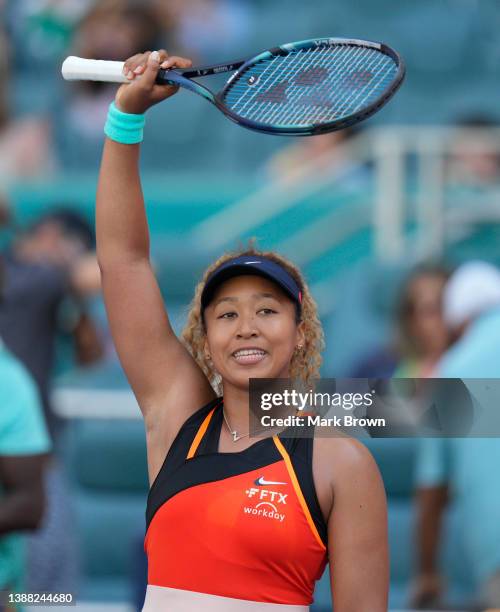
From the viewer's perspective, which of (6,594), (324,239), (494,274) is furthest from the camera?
(324,239)

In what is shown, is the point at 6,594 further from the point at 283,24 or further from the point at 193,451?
the point at 283,24

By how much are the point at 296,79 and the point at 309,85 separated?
29 mm

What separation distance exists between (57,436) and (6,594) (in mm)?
1741

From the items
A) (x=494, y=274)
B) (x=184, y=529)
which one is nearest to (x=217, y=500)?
(x=184, y=529)

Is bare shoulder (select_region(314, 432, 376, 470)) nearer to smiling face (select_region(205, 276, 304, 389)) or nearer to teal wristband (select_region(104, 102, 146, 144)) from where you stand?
smiling face (select_region(205, 276, 304, 389))

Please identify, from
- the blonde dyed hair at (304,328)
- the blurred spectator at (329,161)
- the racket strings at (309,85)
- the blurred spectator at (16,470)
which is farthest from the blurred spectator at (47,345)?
the blurred spectator at (329,161)

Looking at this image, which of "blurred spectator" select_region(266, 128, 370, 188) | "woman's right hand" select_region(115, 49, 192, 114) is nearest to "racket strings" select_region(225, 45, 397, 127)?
"woman's right hand" select_region(115, 49, 192, 114)

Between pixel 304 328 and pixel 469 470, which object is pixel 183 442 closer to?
pixel 304 328

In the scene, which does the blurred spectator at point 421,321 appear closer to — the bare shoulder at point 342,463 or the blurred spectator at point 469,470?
the blurred spectator at point 469,470

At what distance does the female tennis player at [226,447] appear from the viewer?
2188mm

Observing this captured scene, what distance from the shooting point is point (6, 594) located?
130 inches

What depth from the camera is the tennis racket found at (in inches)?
100.0

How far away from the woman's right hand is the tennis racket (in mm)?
52

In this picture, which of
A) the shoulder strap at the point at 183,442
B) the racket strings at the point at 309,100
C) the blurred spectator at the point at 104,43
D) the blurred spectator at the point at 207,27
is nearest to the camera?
the shoulder strap at the point at 183,442
